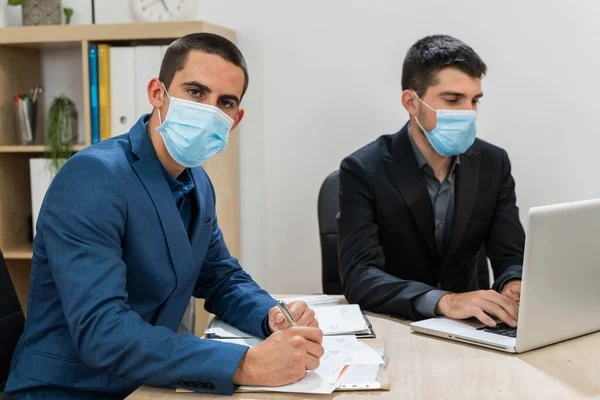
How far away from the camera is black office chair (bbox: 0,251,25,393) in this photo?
5.45 ft

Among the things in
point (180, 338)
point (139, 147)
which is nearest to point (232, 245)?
point (139, 147)

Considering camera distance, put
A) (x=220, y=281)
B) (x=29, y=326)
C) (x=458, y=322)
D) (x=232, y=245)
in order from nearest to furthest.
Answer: (x=29, y=326), (x=458, y=322), (x=220, y=281), (x=232, y=245)

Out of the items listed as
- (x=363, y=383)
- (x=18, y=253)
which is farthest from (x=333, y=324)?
(x=18, y=253)

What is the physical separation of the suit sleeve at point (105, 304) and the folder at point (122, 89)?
5.16 feet

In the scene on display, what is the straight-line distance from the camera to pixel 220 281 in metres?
1.83

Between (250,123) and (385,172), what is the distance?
1.12 meters

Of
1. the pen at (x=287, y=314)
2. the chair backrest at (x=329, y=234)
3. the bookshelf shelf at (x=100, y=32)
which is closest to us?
the pen at (x=287, y=314)

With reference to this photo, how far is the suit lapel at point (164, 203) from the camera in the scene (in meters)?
1.53

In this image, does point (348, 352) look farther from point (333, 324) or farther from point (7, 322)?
point (7, 322)

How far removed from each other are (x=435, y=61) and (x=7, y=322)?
144 centimetres

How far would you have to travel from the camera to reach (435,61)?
226 centimetres

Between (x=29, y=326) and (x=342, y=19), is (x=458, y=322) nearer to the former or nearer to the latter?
(x=29, y=326)

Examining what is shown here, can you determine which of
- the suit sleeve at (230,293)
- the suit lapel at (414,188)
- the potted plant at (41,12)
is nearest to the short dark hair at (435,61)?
the suit lapel at (414,188)

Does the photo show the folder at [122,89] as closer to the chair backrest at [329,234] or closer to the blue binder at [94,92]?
the blue binder at [94,92]
